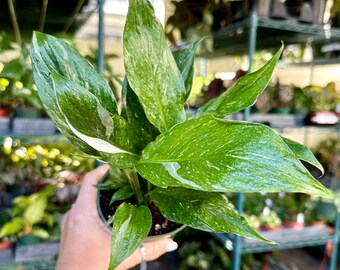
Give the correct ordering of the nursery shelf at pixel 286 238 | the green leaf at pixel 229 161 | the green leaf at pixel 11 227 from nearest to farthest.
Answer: the green leaf at pixel 229 161 → the green leaf at pixel 11 227 → the nursery shelf at pixel 286 238

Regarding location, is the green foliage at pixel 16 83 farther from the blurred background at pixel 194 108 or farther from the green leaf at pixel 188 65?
the green leaf at pixel 188 65

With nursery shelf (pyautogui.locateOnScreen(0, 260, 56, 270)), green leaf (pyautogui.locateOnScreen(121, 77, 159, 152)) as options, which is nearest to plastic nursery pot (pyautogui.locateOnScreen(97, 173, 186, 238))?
green leaf (pyautogui.locateOnScreen(121, 77, 159, 152))

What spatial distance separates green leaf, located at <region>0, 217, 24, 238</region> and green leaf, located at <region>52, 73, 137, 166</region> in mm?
926

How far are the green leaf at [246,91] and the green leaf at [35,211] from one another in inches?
35.9

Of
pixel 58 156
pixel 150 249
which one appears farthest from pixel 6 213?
pixel 150 249

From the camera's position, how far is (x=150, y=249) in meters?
0.40

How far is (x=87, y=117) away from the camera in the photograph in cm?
27

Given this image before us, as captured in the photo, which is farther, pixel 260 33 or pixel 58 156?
pixel 58 156

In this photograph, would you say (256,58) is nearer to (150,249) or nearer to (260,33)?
(260,33)

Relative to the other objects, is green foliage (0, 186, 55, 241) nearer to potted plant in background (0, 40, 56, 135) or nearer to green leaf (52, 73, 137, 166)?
potted plant in background (0, 40, 56, 135)

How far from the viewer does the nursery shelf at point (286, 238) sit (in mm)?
1252

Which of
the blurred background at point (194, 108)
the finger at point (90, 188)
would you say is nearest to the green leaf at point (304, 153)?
the finger at point (90, 188)

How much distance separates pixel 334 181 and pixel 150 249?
5.40 feet

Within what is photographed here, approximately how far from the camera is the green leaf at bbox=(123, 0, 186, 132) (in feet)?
0.96
